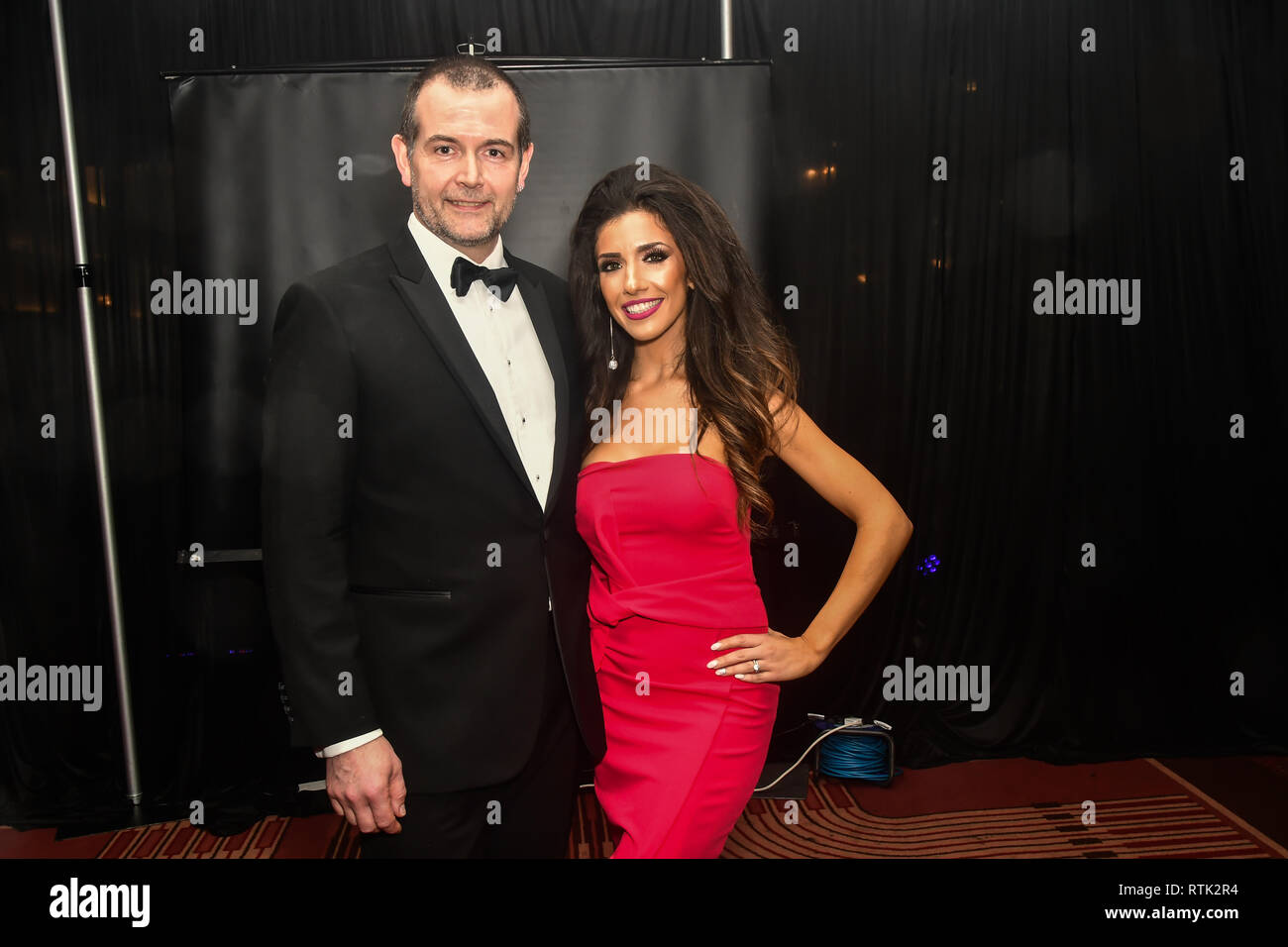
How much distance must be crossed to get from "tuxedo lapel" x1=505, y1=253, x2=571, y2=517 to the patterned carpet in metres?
1.67

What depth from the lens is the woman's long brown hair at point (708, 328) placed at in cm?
210

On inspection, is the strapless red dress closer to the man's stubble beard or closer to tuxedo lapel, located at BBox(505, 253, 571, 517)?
tuxedo lapel, located at BBox(505, 253, 571, 517)

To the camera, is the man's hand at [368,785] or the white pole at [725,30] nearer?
the man's hand at [368,785]

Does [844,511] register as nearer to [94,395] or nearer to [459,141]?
[459,141]

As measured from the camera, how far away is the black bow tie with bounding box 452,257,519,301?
1.78 m

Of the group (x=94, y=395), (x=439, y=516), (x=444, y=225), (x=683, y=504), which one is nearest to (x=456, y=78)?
(x=444, y=225)

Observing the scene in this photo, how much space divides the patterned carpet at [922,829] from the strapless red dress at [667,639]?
1095mm

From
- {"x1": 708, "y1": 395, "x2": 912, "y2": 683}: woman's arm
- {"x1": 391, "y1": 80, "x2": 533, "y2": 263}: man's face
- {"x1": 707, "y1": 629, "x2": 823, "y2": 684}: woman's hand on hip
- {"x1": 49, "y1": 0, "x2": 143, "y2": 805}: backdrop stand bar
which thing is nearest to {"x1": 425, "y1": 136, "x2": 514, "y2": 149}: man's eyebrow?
{"x1": 391, "y1": 80, "x2": 533, "y2": 263}: man's face

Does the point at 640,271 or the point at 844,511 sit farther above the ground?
the point at 640,271

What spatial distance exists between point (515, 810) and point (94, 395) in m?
2.04

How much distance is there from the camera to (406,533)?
172 cm

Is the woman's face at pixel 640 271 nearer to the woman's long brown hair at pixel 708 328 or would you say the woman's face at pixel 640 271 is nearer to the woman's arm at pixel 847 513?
the woman's long brown hair at pixel 708 328

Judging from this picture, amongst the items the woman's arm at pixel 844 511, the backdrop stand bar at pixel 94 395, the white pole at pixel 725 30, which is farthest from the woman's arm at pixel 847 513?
the backdrop stand bar at pixel 94 395
